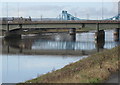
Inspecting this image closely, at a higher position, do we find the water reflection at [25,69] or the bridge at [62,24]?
the bridge at [62,24]

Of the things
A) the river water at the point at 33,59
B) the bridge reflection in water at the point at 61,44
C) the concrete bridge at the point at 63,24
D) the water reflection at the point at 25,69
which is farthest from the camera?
the concrete bridge at the point at 63,24

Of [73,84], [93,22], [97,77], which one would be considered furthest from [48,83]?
[93,22]

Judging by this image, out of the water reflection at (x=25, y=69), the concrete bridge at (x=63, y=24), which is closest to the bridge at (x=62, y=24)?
the concrete bridge at (x=63, y=24)

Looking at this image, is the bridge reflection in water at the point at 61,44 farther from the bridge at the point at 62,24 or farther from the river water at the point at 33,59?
the bridge at the point at 62,24

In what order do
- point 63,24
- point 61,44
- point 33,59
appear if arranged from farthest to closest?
point 63,24, point 61,44, point 33,59

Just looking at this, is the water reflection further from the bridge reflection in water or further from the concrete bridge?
the concrete bridge

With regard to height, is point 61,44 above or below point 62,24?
below

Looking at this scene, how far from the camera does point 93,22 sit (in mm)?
68812

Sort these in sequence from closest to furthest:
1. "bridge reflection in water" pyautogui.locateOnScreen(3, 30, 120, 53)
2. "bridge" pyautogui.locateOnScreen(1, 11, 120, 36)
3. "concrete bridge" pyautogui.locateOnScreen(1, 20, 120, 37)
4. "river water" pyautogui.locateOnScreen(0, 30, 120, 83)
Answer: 1. "river water" pyautogui.locateOnScreen(0, 30, 120, 83)
2. "bridge reflection in water" pyautogui.locateOnScreen(3, 30, 120, 53)
3. "concrete bridge" pyautogui.locateOnScreen(1, 20, 120, 37)
4. "bridge" pyautogui.locateOnScreen(1, 11, 120, 36)

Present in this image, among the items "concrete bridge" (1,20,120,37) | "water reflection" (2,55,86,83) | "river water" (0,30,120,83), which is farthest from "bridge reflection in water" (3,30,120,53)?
"water reflection" (2,55,86,83)

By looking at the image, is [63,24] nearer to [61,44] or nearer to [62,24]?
[62,24]

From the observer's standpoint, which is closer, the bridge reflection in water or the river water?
the river water

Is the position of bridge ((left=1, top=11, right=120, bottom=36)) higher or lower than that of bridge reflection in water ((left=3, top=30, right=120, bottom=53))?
higher

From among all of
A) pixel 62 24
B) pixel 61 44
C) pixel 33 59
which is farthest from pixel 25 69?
pixel 62 24
